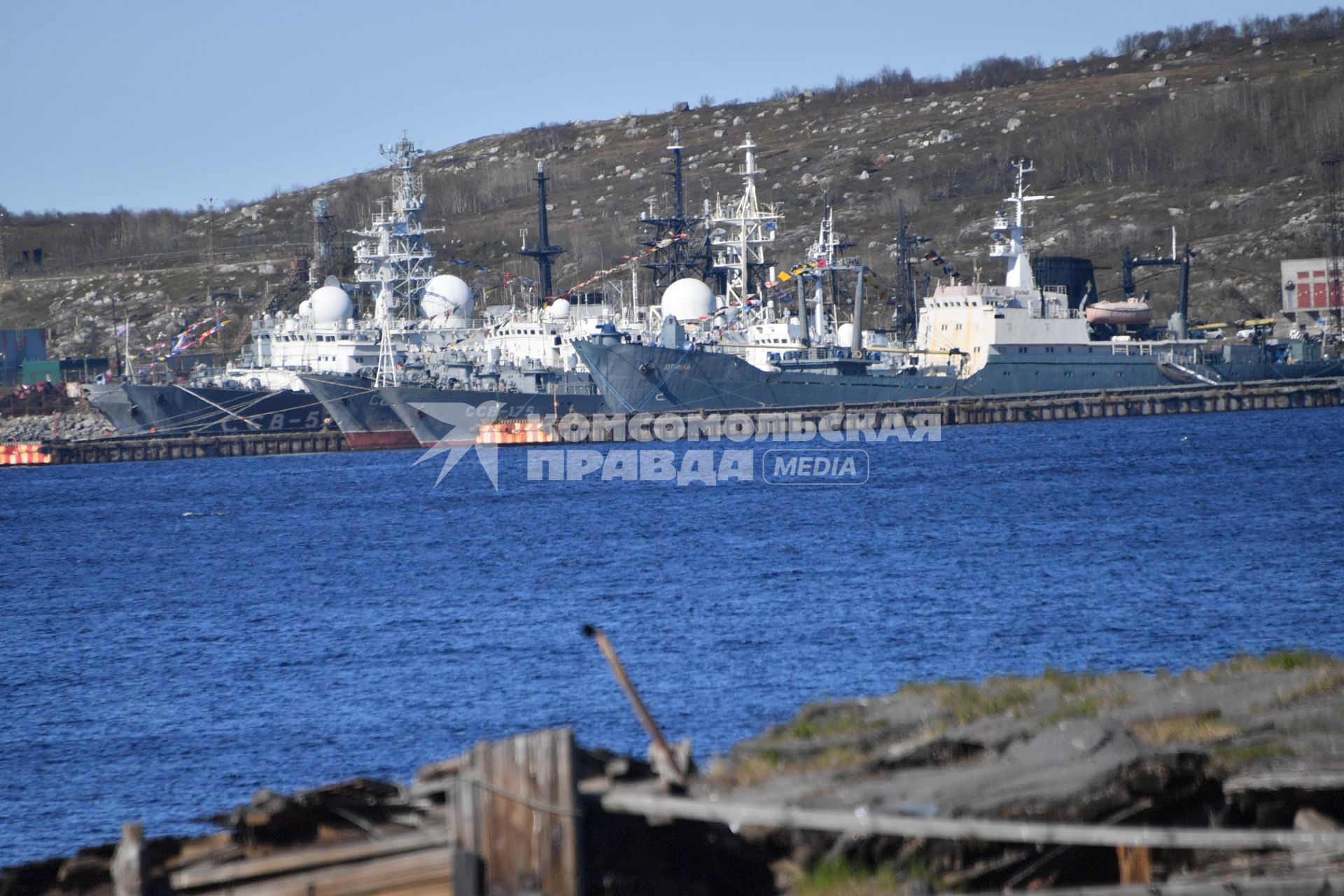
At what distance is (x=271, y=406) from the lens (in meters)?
68.8

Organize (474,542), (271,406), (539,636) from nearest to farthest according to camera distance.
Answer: (539,636), (474,542), (271,406)

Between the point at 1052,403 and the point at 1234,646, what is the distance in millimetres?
47184

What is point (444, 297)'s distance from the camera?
74.1 meters

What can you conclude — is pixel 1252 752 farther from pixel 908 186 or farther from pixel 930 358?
pixel 908 186

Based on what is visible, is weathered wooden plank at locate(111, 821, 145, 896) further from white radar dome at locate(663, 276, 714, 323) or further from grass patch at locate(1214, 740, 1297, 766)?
white radar dome at locate(663, 276, 714, 323)

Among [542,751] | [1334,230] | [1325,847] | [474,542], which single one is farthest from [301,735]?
[1334,230]

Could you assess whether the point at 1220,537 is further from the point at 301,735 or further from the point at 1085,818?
the point at 1085,818

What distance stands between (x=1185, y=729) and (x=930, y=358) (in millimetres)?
60266

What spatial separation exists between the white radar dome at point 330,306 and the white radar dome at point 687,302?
681 inches

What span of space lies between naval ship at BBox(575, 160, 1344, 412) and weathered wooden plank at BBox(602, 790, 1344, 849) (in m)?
55.6

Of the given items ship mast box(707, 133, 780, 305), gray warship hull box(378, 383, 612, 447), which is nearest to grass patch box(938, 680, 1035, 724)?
gray warship hull box(378, 383, 612, 447)

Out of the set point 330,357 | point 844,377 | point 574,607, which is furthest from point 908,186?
point 574,607

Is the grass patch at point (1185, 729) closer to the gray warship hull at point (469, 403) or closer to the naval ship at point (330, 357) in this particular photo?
the gray warship hull at point (469, 403)

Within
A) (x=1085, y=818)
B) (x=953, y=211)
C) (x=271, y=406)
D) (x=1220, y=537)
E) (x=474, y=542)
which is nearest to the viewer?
(x=1085, y=818)
